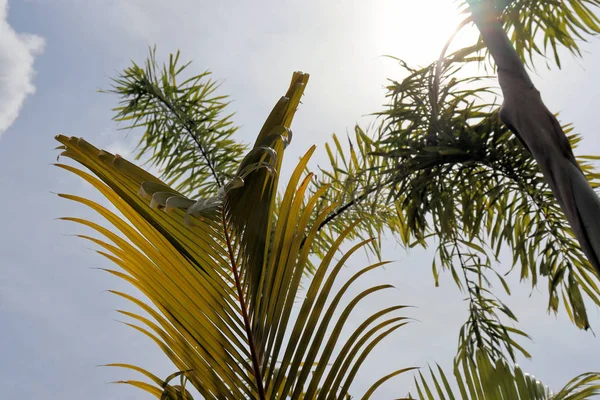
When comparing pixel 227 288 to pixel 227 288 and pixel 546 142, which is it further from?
pixel 546 142

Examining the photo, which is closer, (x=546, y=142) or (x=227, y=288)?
(x=227, y=288)

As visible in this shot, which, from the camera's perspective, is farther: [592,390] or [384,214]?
[384,214]

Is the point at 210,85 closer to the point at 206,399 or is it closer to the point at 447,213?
the point at 447,213

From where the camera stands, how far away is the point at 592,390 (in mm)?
1182

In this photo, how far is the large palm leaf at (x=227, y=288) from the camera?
65cm

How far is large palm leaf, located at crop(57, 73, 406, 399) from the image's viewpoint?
2.13 ft

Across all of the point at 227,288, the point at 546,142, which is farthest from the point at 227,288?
the point at 546,142

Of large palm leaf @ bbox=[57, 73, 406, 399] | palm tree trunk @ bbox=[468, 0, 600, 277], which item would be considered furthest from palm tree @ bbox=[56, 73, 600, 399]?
palm tree trunk @ bbox=[468, 0, 600, 277]

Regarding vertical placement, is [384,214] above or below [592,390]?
above

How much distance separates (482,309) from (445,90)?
3.61 feet

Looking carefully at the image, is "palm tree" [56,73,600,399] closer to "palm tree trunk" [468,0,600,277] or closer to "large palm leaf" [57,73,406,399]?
"large palm leaf" [57,73,406,399]

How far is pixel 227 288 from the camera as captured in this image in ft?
2.31

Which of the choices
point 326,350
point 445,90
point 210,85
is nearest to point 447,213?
point 445,90

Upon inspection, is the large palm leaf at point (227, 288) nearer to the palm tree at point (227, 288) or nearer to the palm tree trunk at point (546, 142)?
the palm tree at point (227, 288)
